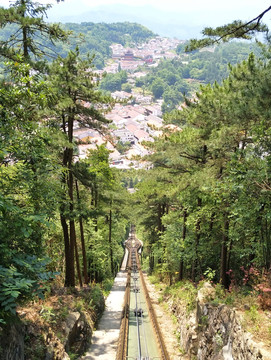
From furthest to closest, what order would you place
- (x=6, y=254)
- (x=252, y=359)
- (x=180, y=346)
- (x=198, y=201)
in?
(x=198, y=201)
(x=180, y=346)
(x=252, y=359)
(x=6, y=254)

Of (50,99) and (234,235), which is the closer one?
(50,99)

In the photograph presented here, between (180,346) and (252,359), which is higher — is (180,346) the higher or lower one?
the lower one

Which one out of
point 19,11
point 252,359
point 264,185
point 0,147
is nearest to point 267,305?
point 252,359

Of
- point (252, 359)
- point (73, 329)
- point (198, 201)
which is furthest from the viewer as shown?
point (198, 201)

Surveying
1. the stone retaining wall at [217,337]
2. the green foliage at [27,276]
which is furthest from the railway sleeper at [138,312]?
the green foliage at [27,276]

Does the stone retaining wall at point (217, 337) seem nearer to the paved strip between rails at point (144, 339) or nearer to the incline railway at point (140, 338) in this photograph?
the incline railway at point (140, 338)

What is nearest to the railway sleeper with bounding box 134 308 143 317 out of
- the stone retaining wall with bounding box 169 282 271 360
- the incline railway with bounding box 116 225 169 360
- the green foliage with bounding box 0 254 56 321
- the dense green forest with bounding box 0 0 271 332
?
the incline railway with bounding box 116 225 169 360

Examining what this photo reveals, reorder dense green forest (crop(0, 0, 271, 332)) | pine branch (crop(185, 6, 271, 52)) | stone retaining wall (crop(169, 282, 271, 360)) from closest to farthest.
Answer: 1. dense green forest (crop(0, 0, 271, 332))
2. pine branch (crop(185, 6, 271, 52))
3. stone retaining wall (crop(169, 282, 271, 360))

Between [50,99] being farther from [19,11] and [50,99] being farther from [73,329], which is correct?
[73,329]

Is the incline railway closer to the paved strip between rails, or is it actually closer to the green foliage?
the paved strip between rails

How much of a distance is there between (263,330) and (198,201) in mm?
8843

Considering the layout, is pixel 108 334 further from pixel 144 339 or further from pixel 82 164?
pixel 82 164

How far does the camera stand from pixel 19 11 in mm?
9898

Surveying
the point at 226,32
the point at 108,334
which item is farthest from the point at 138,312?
the point at 226,32
